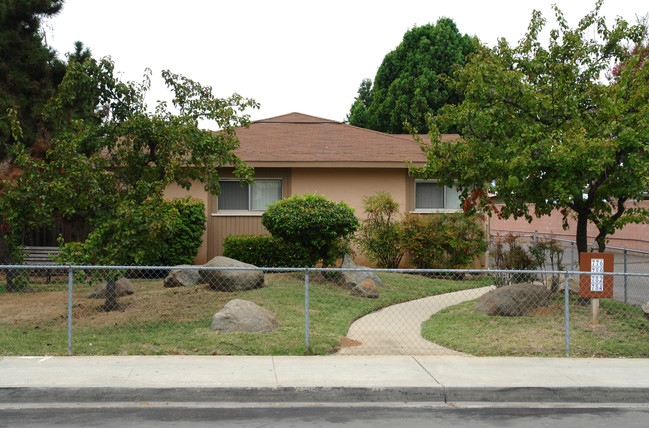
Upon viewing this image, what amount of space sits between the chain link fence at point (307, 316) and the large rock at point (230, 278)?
0.03 meters

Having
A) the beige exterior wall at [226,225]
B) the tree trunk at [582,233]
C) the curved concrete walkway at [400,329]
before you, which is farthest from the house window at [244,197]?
the tree trunk at [582,233]

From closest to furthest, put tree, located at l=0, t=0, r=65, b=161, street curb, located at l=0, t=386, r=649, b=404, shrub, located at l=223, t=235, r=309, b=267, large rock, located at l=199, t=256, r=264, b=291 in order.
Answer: street curb, located at l=0, t=386, r=649, b=404 → large rock, located at l=199, t=256, r=264, b=291 → tree, located at l=0, t=0, r=65, b=161 → shrub, located at l=223, t=235, r=309, b=267

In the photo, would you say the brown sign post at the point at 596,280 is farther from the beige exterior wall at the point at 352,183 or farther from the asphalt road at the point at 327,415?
the beige exterior wall at the point at 352,183

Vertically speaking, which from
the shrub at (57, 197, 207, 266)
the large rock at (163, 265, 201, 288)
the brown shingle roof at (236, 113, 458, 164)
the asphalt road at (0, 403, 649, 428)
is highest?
the brown shingle roof at (236, 113, 458, 164)

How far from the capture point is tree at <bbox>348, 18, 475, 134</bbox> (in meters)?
34.2

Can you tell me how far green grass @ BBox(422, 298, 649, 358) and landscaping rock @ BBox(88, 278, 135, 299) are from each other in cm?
595

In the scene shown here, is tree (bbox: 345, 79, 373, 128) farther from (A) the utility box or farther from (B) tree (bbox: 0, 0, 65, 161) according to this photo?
(A) the utility box

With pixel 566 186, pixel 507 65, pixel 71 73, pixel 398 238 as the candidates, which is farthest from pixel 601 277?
pixel 71 73

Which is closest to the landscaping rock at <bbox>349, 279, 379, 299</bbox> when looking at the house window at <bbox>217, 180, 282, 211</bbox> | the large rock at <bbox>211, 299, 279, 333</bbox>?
the large rock at <bbox>211, 299, 279, 333</bbox>

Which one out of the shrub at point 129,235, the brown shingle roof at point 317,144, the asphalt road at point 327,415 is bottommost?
the asphalt road at point 327,415

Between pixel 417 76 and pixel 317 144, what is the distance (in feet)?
65.4

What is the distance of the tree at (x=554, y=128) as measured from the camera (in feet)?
32.0

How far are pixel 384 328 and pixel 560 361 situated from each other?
2911 millimetres

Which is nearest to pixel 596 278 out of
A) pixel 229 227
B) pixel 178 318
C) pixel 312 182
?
pixel 178 318
